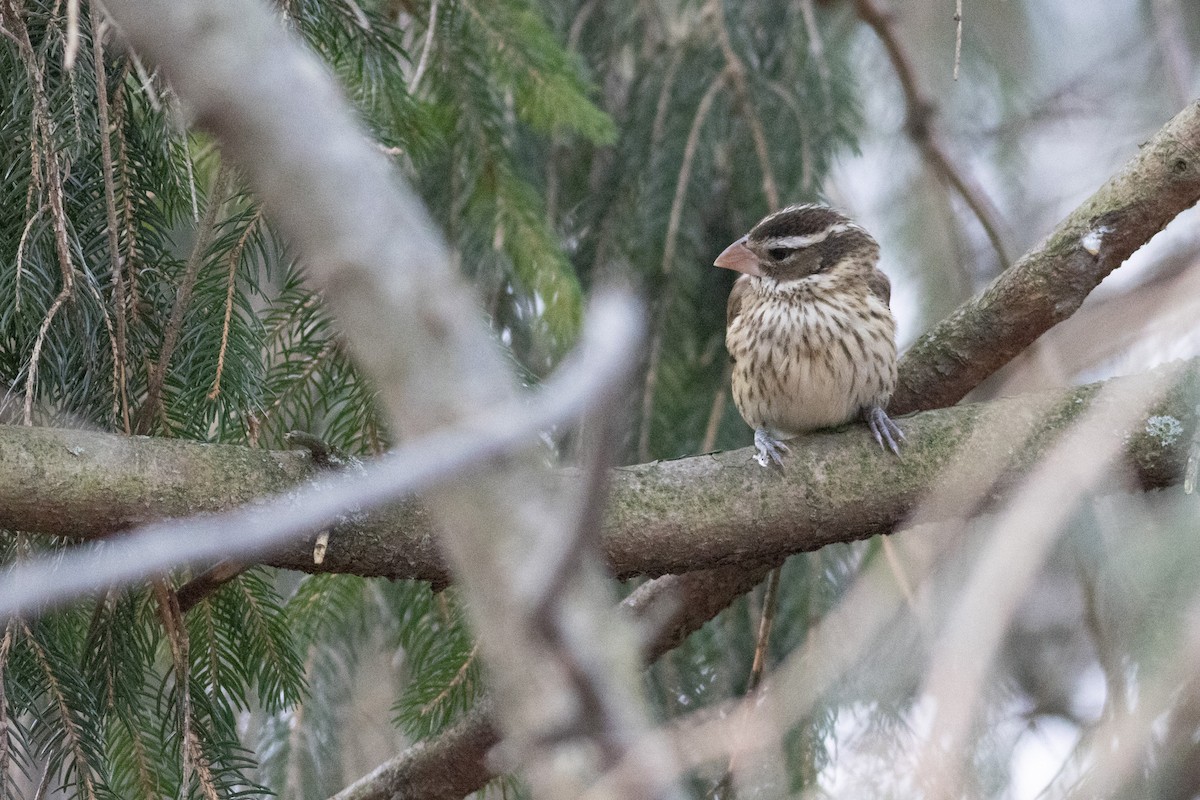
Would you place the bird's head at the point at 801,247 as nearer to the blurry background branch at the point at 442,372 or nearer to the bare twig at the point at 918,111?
the bare twig at the point at 918,111

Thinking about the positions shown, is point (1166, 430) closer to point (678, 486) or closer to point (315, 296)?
point (678, 486)

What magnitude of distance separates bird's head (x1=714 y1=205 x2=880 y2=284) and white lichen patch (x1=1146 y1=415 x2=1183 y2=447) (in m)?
1.00

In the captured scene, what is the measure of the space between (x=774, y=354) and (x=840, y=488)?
2.19ft

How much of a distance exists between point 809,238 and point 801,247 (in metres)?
0.03

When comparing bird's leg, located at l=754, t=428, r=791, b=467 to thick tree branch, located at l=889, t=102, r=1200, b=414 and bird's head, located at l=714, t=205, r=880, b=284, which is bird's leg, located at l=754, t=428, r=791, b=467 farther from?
bird's head, located at l=714, t=205, r=880, b=284

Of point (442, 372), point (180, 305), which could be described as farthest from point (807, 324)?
point (442, 372)

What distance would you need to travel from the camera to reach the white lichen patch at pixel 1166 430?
2586 mm

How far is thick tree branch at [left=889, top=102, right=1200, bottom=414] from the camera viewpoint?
2.69 m

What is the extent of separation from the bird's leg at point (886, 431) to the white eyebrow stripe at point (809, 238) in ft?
2.20

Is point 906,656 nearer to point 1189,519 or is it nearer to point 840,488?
point 840,488

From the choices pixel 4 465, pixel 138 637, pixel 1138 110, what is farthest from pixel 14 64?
pixel 1138 110

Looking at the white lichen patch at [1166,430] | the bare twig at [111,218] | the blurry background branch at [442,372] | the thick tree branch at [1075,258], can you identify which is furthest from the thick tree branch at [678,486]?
the blurry background branch at [442,372]

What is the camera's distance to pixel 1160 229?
9.09ft

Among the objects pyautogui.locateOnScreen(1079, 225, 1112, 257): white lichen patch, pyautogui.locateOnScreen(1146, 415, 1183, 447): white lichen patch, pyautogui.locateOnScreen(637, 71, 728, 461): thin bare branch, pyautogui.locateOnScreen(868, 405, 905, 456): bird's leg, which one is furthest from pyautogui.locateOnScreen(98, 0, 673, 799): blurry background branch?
pyautogui.locateOnScreen(637, 71, 728, 461): thin bare branch
